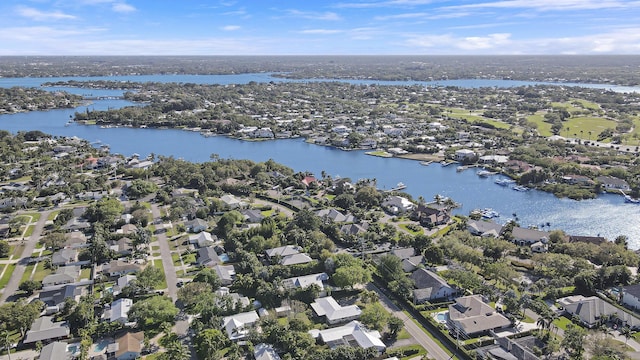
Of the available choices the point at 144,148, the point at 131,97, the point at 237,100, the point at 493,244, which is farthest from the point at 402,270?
the point at 131,97

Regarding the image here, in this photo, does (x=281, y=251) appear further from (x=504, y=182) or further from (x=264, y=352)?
(x=504, y=182)

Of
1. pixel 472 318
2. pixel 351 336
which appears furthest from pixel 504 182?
pixel 351 336

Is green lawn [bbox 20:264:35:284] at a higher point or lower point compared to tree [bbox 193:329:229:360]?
lower

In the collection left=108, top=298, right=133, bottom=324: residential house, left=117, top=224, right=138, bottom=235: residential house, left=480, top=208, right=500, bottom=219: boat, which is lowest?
left=480, top=208, right=500, bottom=219: boat

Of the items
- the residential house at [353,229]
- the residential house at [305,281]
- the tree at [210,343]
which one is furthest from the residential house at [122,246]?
the residential house at [353,229]

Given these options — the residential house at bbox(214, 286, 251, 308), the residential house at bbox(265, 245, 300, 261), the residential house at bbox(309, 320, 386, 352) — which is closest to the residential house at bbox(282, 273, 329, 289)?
the residential house at bbox(214, 286, 251, 308)

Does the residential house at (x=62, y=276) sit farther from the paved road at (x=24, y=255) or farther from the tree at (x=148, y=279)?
the tree at (x=148, y=279)

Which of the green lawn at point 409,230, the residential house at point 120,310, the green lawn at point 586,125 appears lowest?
the green lawn at point 409,230

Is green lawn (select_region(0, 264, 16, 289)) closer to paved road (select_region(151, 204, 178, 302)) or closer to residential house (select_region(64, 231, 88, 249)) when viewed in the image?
residential house (select_region(64, 231, 88, 249))
